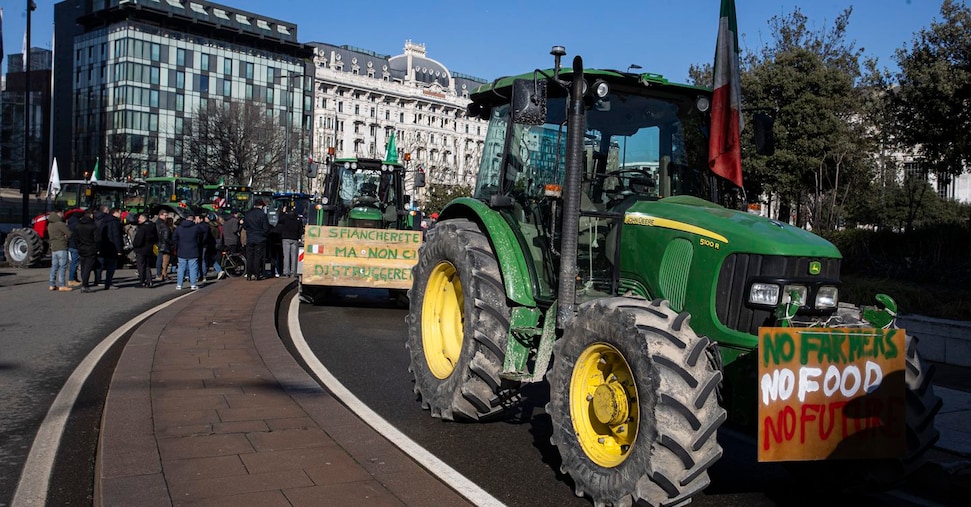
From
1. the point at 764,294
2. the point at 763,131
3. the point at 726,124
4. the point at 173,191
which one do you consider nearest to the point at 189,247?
the point at 173,191

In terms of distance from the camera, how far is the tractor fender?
6188 mm

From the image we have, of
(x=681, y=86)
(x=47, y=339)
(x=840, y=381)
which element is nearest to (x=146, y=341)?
(x=47, y=339)

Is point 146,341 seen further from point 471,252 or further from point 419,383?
point 471,252

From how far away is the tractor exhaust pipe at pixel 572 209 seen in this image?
5.54 meters

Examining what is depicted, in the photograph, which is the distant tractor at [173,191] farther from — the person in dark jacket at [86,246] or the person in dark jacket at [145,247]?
the person in dark jacket at [86,246]

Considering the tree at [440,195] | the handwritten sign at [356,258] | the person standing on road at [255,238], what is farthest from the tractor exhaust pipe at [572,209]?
the tree at [440,195]

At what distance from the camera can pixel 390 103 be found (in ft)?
428

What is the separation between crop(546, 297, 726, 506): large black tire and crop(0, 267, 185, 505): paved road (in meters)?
3.35

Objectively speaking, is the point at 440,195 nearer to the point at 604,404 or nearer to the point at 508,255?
the point at 508,255

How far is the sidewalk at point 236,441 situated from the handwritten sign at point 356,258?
5.31 m

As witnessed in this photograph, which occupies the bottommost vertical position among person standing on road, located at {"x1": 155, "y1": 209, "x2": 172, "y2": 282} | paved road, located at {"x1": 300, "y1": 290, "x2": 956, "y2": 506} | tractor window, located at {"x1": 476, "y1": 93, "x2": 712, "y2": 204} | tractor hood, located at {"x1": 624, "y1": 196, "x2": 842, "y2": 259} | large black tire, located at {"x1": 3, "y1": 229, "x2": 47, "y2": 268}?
paved road, located at {"x1": 300, "y1": 290, "x2": 956, "y2": 506}

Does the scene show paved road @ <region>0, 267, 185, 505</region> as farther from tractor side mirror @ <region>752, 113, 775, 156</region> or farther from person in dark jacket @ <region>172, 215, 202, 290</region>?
tractor side mirror @ <region>752, 113, 775, 156</region>

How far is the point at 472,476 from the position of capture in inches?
214

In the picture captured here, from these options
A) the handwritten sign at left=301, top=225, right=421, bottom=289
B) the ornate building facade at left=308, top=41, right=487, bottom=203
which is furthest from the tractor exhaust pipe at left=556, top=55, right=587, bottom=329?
the ornate building facade at left=308, top=41, right=487, bottom=203
